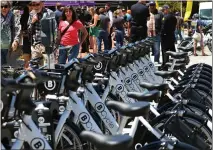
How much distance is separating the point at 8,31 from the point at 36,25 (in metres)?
0.80

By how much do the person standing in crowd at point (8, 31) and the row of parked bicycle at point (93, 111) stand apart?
176cm

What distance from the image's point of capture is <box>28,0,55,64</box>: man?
26.7 feet

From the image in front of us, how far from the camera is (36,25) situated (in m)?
8.41

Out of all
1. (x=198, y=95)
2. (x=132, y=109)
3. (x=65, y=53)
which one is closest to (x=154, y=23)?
(x=65, y=53)

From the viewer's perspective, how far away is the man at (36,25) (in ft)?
26.7

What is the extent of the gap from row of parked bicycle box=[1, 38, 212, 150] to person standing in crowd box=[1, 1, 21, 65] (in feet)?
5.76

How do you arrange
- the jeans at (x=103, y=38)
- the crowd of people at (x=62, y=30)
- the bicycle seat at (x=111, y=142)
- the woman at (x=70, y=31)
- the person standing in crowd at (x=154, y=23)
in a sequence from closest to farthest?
the bicycle seat at (x=111, y=142)
the crowd of people at (x=62, y=30)
the woman at (x=70, y=31)
the person standing in crowd at (x=154, y=23)
the jeans at (x=103, y=38)

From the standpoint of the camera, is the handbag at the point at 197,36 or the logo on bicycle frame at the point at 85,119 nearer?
the logo on bicycle frame at the point at 85,119

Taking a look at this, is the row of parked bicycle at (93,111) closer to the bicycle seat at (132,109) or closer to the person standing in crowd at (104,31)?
the bicycle seat at (132,109)

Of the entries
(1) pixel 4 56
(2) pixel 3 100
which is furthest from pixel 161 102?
(1) pixel 4 56

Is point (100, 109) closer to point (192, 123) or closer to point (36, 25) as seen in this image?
point (192, 123)

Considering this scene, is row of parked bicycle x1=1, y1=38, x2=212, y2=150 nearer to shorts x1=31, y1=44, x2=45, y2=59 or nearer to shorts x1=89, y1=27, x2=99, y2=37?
shorts x1=31, y1=44, x2=45, y2=59

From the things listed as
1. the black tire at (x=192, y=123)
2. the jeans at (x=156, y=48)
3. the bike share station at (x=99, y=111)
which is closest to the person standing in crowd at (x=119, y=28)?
the jeans at (x=156, y=48)

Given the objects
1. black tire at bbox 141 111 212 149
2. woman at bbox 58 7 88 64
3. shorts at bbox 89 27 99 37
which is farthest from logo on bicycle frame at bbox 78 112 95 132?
shorts at bbox 89 27 99 37
